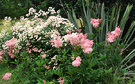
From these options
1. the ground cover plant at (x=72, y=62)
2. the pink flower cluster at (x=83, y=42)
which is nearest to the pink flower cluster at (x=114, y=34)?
the ground cover plant at (x=72, y=62)

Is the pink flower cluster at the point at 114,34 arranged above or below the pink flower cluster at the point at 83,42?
above

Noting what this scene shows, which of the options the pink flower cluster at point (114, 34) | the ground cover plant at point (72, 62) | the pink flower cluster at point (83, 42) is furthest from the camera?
the pink flower cluster at point (114, 34)

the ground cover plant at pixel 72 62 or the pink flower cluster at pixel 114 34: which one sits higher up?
the pink flower cluster at pixel 114 34

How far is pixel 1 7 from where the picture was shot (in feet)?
30.1

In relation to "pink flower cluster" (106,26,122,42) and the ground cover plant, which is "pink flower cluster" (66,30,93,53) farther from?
"pink flower cluster" (106,26,122,42)

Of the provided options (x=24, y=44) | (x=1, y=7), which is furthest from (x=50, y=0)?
(x=1, y=7)

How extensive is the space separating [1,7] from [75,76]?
9.15 metres

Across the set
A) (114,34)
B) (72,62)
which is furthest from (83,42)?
(114,34)

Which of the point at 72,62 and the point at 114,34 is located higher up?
the point at 114,34

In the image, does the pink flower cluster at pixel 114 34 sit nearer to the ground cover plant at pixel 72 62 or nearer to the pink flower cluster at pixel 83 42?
the ground cover plant at pixel 72 62

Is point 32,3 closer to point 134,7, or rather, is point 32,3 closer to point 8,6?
point 8,6

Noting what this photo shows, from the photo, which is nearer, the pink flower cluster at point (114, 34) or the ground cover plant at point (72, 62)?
the ground cover plant at point (72, 62)

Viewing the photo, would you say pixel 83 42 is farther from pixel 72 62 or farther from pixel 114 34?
pixel 114 34

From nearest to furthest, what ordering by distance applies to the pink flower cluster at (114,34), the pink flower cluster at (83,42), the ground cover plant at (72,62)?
the pink flower cluster at (83,42)
the ground cover plant at (72,62)
the pink flower cluster at (114,34)
